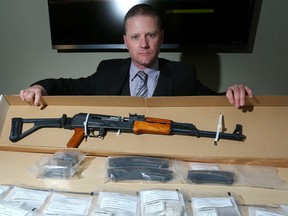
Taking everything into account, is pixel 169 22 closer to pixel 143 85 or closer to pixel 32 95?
pixel 143 85

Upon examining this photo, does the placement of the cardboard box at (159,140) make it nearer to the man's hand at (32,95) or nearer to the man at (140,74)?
the man's hand at (32,95)

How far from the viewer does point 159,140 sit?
0.76 m

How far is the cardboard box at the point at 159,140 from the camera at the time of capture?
2.09ft

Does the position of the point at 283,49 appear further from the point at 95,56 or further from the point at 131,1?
the point at 95,56

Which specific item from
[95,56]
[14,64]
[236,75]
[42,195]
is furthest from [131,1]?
[42,195]

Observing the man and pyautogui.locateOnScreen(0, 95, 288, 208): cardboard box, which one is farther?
the man

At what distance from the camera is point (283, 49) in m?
1.46

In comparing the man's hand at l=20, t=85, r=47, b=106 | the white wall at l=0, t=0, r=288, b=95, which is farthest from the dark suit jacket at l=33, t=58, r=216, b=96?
the white wall at l=0, t=0, r=288, b=95

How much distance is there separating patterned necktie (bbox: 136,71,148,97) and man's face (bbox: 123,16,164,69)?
5cm

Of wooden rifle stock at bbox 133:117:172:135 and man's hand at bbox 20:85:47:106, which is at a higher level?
man's hand at bbox 20:85:47:106

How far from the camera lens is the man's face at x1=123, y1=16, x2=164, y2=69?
1.04 meters

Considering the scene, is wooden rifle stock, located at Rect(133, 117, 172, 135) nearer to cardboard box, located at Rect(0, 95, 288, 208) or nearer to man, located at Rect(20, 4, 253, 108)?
cardboard box, located at Rect(0, 95, 288, 208)

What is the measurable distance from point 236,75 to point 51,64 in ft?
3.77

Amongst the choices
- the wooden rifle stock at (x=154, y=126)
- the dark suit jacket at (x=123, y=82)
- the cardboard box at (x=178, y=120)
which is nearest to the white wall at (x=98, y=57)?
the dark suit jacket at (x=123, y=82)
